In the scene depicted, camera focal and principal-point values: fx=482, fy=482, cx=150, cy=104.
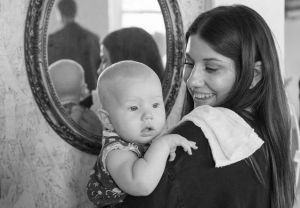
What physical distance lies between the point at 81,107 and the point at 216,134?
94cm

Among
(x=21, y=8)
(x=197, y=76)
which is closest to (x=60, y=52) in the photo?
(x=21, y=8)

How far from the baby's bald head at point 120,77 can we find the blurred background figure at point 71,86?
2.02 feet

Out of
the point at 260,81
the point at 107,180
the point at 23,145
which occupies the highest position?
the point at 260,81

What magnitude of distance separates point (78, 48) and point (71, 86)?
0.51 feet

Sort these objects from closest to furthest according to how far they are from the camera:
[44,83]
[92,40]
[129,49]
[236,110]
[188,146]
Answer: [188,146], [236,110], [44,83], [92,40], [129,49]

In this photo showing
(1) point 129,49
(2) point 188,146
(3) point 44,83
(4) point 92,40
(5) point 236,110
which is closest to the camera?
(2) point 188,146

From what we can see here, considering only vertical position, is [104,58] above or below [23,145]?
above

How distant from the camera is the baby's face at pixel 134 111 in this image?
1285 mm

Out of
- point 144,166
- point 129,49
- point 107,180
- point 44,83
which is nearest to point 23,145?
point 44,83

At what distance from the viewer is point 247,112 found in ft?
4.12

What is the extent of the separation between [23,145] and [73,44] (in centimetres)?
45

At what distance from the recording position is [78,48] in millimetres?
1950

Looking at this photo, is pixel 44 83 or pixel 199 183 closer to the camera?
pixel 199 183

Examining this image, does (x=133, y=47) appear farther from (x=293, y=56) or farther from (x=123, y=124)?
A: (x=293, y=56)
